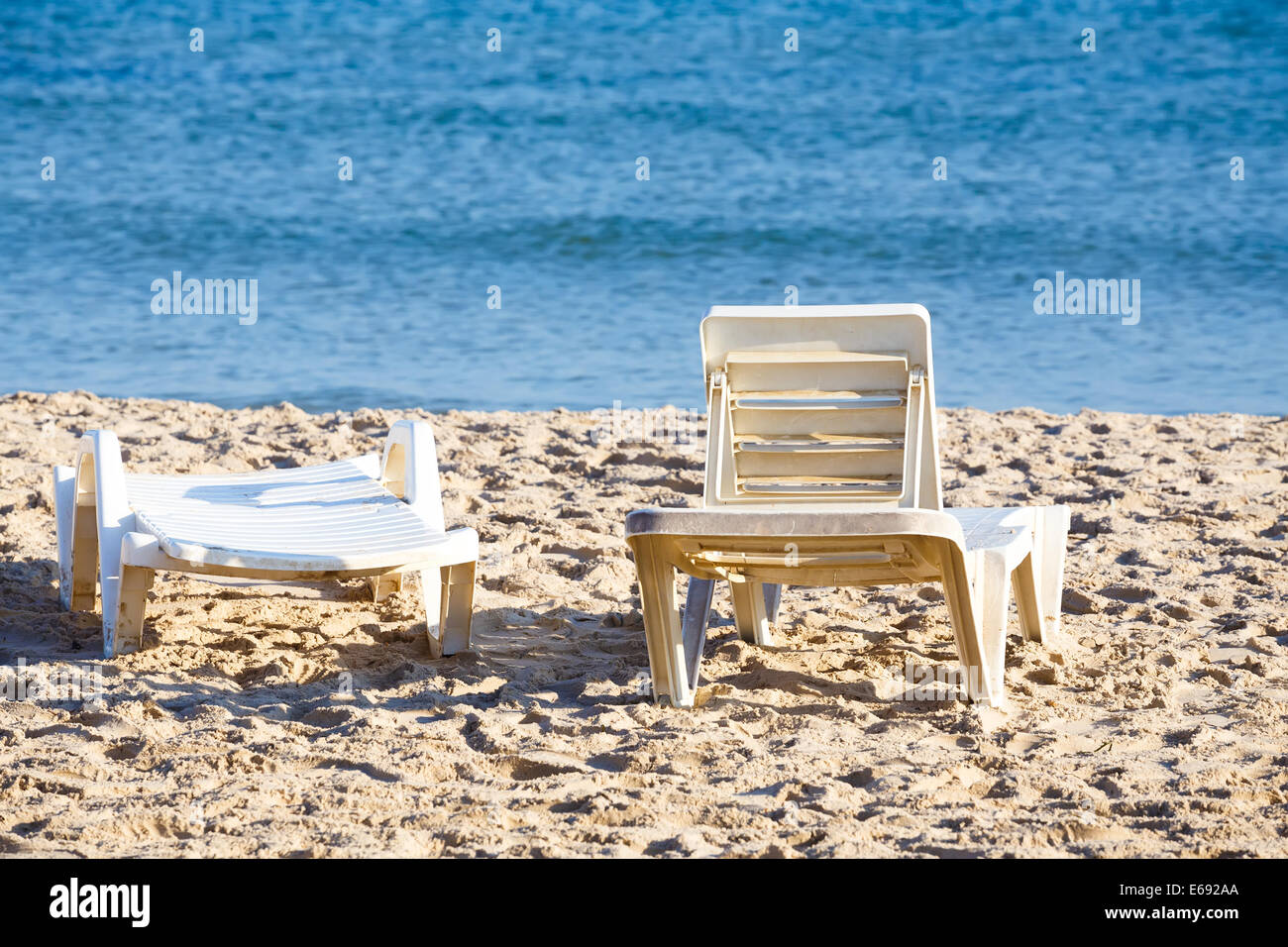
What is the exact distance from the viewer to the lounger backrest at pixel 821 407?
428cm

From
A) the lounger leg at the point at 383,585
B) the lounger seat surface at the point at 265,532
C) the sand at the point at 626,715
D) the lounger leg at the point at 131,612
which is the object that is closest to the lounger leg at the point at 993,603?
the sand at the point at 626,715

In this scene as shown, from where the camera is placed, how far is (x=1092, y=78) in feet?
66.5

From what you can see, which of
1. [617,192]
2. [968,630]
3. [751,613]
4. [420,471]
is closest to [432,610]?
[420,471]

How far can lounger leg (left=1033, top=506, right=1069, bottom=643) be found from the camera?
14.9 ft

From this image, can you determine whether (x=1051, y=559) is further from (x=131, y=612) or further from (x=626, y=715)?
(x=131, y=612)

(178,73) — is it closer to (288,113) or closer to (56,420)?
(288,113)

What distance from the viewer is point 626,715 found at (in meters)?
3.84

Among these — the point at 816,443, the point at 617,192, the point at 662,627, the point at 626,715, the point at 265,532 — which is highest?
the point at 617,192

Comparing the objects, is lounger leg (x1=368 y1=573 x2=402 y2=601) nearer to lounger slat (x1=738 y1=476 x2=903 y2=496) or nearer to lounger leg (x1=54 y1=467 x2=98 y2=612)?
lounger leg (x1=54 y1=467 x2=98 y2=612)

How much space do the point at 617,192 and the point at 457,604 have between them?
1338 cm

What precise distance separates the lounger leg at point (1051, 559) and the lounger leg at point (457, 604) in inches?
75.5

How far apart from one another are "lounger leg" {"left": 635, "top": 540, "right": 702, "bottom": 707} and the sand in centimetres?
10
